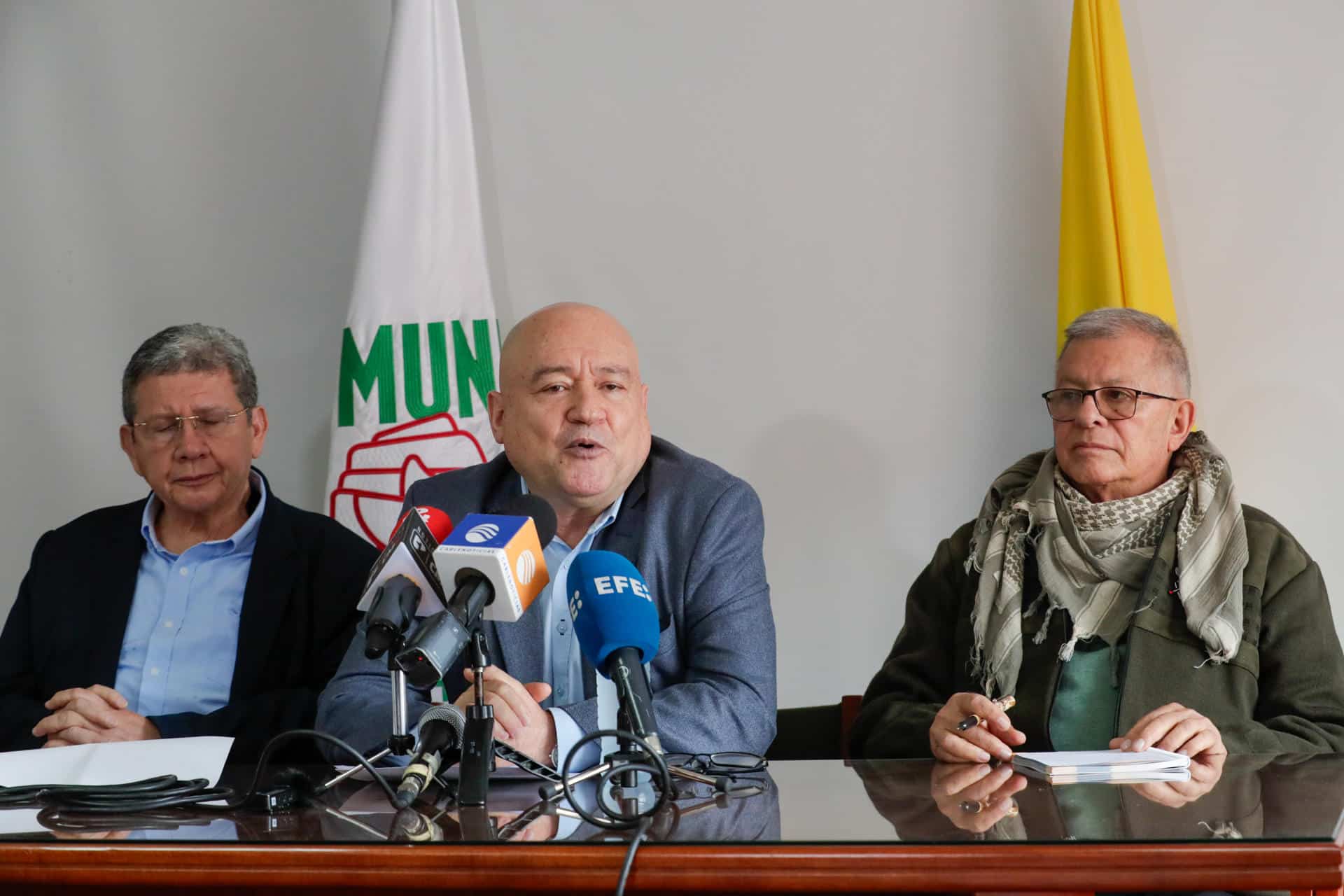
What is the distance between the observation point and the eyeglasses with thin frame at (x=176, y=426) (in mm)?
3006

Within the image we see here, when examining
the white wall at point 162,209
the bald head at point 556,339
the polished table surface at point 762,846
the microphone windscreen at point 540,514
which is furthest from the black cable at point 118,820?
the white wall at point 162,209

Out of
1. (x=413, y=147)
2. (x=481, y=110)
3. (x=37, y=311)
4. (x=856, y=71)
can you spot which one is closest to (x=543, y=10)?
(x=481, y=110)

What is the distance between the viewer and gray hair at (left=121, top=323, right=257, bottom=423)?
9.98 feet

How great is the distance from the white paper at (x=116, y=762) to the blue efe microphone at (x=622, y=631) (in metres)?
0.69

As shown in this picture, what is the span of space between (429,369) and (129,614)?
916mm

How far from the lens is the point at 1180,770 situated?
1.84 meters

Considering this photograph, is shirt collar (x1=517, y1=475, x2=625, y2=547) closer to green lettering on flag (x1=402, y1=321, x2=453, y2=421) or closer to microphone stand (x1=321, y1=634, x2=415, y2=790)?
microphone stand (x1=321, y1=634, x2=415, y2=790)

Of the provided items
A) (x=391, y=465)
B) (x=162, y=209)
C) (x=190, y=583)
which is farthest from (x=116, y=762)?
(x=162, y=209)

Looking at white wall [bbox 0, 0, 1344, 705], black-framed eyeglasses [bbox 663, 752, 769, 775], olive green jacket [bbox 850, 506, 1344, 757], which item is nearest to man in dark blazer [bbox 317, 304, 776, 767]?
black-framed eyeglasses [bbox 663, 752, 769, 775]

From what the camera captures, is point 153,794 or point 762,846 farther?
point 153,794

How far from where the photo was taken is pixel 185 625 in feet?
9.55

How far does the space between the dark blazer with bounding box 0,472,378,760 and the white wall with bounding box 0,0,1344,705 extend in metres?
0.87

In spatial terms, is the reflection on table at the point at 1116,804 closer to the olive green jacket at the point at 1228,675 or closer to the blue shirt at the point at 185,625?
the olive green jacket at the point at 1228,675

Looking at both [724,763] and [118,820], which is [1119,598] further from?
[118,820]
